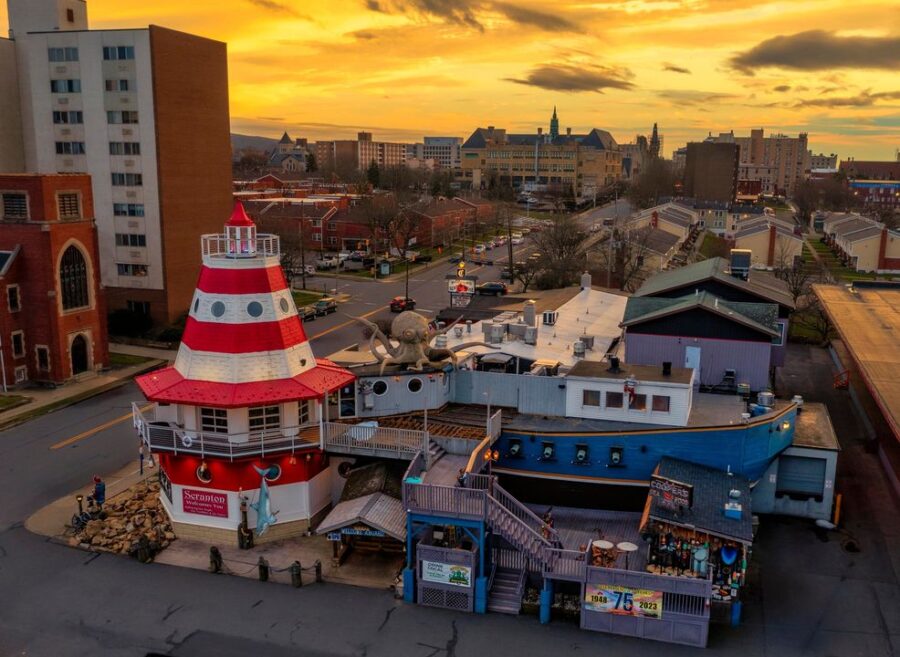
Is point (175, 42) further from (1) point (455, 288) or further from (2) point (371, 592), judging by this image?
(2) point (371, 592)

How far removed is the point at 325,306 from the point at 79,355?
25.3 m

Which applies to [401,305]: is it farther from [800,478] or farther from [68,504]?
[800,478]

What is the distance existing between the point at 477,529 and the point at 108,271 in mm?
52295

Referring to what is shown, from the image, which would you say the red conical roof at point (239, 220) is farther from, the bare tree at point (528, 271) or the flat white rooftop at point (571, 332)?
the bare tree at point (528, 271)

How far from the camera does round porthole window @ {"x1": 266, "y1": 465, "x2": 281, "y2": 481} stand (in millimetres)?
29188

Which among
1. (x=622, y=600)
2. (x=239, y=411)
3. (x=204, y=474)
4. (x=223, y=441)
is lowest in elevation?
(x=622, y=600)

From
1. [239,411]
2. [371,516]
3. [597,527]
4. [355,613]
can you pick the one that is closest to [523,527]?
[597,527]

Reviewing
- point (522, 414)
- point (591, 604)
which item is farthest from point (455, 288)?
point (591, 604)

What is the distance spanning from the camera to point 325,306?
239ft

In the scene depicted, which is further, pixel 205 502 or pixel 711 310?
pixel 711 310

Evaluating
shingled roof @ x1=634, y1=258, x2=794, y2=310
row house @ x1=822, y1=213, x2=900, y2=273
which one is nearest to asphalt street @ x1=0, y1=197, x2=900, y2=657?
shingled roof @ x1=634, y1=258, x2=794, y2=310

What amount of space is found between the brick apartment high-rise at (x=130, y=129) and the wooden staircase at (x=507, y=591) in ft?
155

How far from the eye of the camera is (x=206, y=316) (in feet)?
96.7

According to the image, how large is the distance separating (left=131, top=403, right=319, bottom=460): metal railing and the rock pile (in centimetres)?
326
